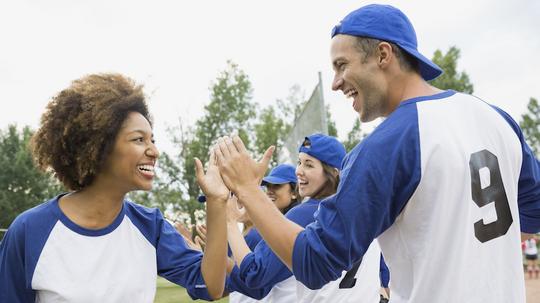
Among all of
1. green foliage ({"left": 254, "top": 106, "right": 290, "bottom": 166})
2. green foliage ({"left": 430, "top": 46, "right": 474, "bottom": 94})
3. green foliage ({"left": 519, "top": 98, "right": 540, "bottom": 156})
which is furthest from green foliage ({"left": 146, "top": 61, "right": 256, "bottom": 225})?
green foliage ({"left": 519, "top": 98, "right": 540, "bottom": 156})

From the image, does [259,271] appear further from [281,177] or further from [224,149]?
[281,177]

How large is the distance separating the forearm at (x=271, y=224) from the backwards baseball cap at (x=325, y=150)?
1.97m

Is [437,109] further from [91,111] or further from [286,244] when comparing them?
[91,111]

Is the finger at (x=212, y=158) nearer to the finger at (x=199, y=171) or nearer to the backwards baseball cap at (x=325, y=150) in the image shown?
the finger at (x=199, y=171)

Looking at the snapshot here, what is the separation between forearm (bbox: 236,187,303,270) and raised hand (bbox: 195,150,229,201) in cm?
36

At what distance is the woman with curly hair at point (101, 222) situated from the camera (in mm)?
2645

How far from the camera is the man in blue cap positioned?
213cm

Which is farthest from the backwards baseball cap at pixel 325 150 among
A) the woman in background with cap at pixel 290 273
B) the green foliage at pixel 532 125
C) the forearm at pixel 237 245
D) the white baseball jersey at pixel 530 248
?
the green foliage at pixel 532 125

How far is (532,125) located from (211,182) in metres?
60.7

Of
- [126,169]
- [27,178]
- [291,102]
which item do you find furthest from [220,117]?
[126,169]

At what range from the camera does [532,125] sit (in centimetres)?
5728

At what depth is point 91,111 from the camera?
2.83 m

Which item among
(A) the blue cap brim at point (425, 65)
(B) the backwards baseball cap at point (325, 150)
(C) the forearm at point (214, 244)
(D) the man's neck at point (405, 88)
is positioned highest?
(A) the blue cap brim at point (425, 65)

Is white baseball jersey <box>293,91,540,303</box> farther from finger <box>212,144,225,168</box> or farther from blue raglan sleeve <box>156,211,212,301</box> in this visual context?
blue raglan sleeve <box>156,211,212,301</box>
